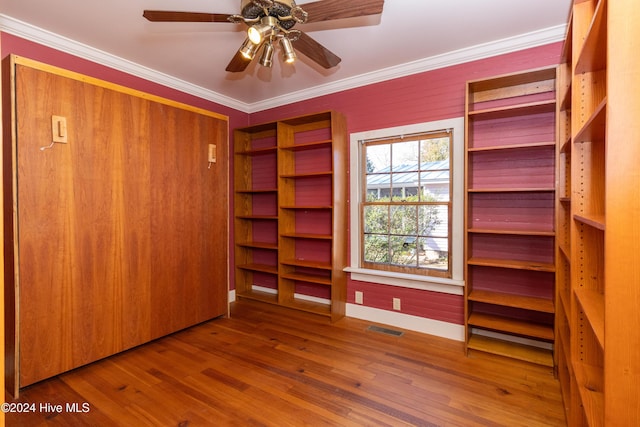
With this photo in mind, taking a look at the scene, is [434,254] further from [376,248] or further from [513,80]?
[513,80]

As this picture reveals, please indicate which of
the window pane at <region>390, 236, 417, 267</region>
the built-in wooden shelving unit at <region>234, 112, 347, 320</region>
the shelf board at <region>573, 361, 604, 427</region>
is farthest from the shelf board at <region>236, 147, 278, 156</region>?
the shelf board at <region>573, 361, 604, 427</region>

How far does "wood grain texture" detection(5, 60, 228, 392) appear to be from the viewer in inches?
80.7

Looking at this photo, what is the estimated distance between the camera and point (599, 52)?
1.39 m

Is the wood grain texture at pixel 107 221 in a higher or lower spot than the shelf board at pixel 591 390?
higher

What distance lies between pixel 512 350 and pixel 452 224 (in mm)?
1101

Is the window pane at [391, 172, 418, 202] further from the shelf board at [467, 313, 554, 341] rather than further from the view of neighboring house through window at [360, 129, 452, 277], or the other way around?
the shelf board at [467, 313, 554, 341]

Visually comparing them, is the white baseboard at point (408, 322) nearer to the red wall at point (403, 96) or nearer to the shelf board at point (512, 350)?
the red wall at point (403, 96)

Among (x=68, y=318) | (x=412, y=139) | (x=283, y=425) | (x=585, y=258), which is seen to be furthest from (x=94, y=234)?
(x=585, y=258)

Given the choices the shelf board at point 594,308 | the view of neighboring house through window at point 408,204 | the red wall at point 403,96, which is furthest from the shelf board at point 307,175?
the shelf board at point 594,308

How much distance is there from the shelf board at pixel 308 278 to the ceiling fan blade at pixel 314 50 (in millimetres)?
2078

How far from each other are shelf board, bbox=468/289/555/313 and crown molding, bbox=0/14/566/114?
2.04m

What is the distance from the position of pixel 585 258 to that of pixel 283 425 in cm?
184

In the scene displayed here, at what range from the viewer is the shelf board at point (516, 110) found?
2.28 metres

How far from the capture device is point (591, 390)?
1332 mm
